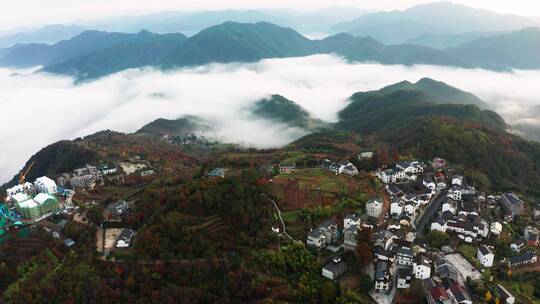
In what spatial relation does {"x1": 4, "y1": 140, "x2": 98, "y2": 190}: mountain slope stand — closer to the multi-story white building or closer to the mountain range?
the mountain range

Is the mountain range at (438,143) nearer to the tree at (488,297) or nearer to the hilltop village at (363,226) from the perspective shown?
the hilltop village at (363,226)

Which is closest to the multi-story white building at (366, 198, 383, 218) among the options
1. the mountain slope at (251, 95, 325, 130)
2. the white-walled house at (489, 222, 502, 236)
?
the white-walled house at (489, 222, 502, 236)

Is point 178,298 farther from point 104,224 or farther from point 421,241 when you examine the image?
point 421,241

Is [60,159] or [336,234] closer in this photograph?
[336,234]

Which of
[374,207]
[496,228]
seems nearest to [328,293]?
[374,207]

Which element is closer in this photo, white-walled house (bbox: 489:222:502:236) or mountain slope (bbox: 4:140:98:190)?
white-walled house (bbox: 489:222:502:236)

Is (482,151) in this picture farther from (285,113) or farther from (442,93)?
(442,93)

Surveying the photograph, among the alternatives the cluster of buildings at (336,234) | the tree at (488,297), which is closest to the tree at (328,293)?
the cluster of buildings at (336,234)
